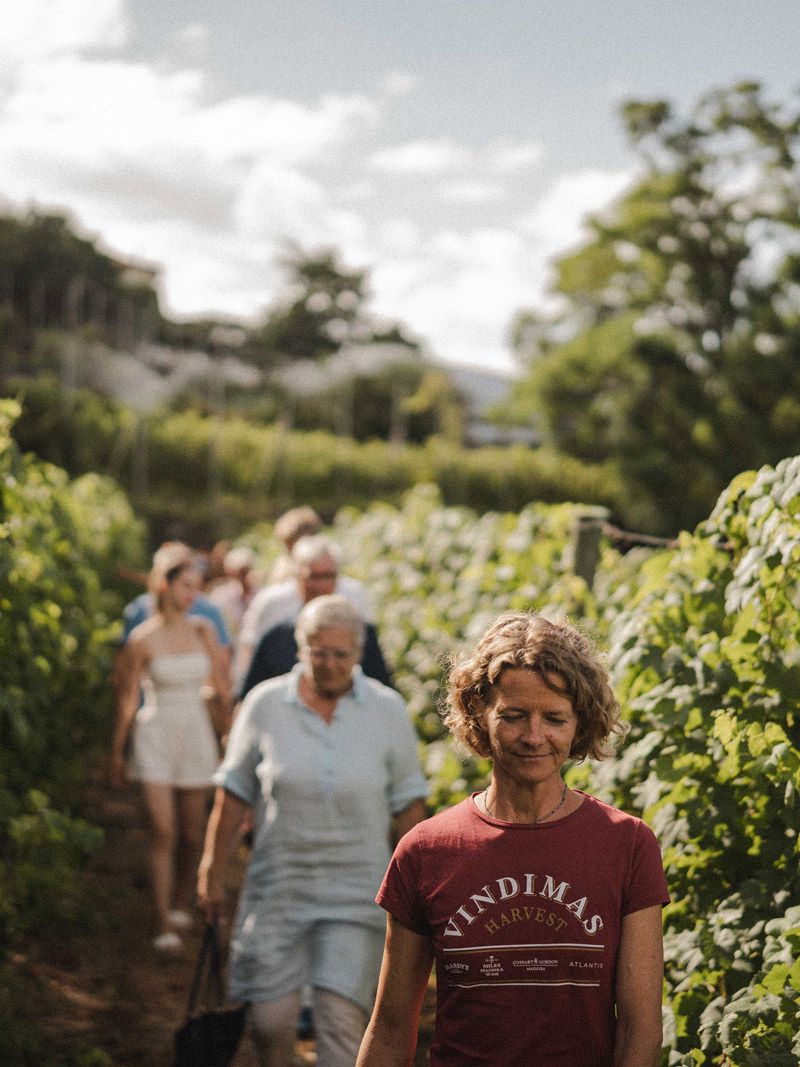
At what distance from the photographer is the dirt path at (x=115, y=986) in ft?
18.0

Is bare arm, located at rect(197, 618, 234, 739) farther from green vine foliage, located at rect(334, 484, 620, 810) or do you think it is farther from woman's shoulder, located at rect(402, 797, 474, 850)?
woman's shoulder, located at rect(402, 797, 474, 850)

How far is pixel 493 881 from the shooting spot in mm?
2590

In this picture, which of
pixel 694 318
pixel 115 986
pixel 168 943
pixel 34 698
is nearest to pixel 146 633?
pixel 168 943

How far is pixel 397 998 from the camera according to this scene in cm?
273

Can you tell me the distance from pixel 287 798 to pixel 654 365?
134 feet

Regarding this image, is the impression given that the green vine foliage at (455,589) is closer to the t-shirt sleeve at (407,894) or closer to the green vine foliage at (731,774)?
the green vine foliage at (731,774)

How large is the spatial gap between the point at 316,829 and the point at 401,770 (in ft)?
1.17

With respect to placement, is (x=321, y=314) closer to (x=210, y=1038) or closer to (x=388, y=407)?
(x=388, y=407)

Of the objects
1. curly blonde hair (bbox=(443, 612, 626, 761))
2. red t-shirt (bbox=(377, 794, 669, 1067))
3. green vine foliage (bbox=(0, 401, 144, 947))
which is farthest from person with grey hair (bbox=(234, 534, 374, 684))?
red t-shirt (bbox=(377, 794, 669, 1067))

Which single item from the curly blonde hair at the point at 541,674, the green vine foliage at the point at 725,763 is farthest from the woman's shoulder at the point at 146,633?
the curly blonde hair at the point at 541,674

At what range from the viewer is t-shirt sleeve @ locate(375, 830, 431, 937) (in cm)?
270

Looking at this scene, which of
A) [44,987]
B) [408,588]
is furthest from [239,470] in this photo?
[44,987]

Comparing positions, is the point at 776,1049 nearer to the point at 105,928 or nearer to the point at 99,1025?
the point at 99,1025

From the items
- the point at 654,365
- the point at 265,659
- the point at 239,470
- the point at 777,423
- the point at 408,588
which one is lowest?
the point at 265,659
